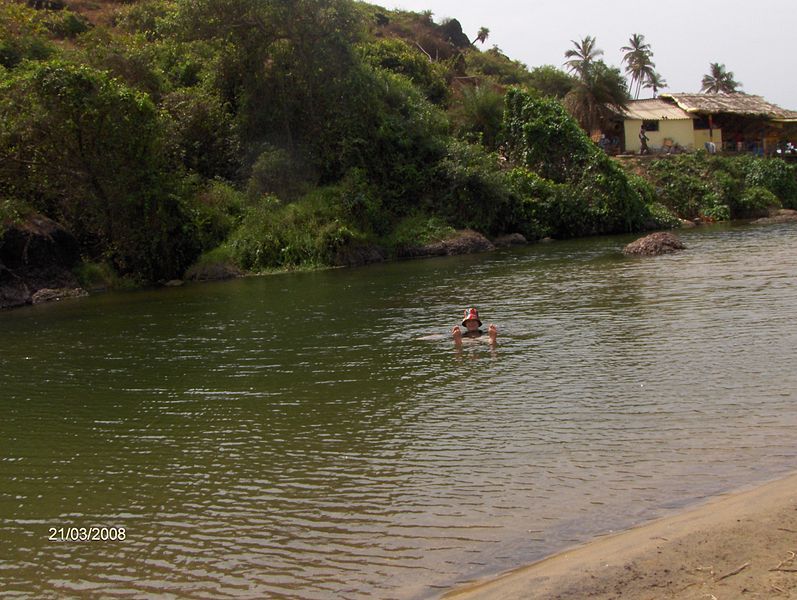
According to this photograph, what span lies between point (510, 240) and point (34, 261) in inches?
925

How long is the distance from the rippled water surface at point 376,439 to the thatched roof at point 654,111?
4456 centimetres

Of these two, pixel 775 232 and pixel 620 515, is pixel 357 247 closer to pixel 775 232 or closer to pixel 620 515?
pixel 775 232

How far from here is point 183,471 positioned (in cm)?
887

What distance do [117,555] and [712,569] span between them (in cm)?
487

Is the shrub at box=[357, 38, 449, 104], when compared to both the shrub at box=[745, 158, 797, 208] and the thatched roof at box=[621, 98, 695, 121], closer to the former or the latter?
the thatched roof at box=[621, 98, 695, 121]

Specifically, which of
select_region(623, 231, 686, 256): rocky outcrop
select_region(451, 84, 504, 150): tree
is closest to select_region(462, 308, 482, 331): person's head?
select_region(623, 231, 686, 256): rocky outcrop

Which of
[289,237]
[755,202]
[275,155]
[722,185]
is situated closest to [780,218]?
[755,202]

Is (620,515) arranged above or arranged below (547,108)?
below

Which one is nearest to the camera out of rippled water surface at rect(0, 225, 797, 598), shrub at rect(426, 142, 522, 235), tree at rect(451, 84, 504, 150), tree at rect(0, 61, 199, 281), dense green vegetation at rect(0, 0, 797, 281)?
rippled water surface at rect(0, 225, 797, 598)

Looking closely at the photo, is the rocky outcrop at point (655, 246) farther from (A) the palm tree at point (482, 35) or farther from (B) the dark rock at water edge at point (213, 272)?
(A) the palm tree at point (482, 35)

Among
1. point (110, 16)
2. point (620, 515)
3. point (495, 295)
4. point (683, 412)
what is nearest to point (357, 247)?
point (495, 295)

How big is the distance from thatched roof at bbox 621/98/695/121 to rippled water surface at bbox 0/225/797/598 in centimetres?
4456

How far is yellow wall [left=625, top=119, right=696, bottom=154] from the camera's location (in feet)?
200

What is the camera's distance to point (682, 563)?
5555 millimetres
